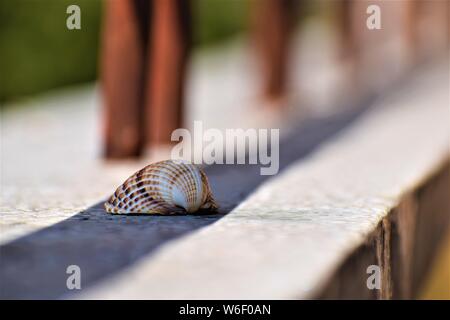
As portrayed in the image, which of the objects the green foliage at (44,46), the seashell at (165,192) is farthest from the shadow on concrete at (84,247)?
the green foliage at (44,46)

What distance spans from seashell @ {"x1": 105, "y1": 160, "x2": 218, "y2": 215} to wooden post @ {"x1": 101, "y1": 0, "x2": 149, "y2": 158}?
1.84 m

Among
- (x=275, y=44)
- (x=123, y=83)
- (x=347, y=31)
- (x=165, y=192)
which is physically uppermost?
(x=347, y=31)

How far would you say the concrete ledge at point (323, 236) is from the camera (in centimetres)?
210

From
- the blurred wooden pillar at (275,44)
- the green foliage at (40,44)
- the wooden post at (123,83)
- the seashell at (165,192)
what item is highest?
the green foliage at (40,44)

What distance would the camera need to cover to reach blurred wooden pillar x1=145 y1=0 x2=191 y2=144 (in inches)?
225

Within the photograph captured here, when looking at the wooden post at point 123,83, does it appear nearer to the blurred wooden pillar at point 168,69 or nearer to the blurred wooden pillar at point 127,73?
the blurred wooden pillar at point 127,73

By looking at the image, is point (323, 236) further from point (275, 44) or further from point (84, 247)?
point (275, 44)

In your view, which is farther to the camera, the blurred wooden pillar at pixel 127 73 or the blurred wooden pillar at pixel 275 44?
the blurred wooden pillar at pixel 275 44

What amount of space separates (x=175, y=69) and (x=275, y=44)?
2.32m

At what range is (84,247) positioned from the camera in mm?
2438

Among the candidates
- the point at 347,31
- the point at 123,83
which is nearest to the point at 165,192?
the point at 123,83

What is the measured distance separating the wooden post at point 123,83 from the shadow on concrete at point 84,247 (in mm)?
1478

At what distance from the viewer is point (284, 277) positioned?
83.8 inches

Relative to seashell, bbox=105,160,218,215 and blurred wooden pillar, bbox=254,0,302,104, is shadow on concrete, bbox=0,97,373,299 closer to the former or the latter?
seashell, bbox=105,160,218,215
